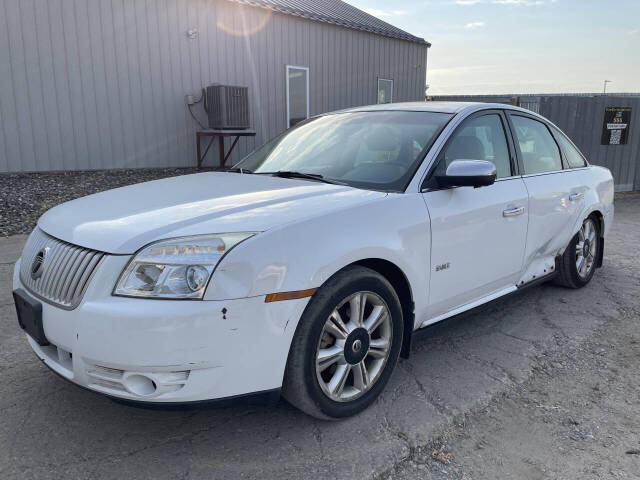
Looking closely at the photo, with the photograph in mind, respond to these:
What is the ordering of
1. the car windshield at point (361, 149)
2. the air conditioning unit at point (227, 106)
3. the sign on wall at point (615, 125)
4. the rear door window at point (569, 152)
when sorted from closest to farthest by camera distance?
the car windshield at point (361, 149) → the rear door window at point (569, 152) → the sign on wall at point (615, 125) → the air conditioning unit at point (227, 106)

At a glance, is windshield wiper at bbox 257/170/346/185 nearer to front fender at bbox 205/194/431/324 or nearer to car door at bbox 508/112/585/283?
front fender at bbox 205/194/431/324

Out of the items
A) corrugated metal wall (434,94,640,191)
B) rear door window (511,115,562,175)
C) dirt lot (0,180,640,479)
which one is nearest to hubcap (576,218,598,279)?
rear door window (511,115,562,175)

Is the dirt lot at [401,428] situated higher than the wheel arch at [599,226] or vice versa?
the wheel arch at [599,226]

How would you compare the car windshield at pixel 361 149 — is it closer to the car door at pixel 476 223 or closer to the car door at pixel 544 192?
the car door at pixel 476 223

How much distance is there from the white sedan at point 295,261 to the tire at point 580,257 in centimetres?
93

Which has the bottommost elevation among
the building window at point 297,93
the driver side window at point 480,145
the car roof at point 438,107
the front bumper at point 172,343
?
the front bumper at point 172,343

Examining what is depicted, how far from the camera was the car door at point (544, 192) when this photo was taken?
3.83 meters

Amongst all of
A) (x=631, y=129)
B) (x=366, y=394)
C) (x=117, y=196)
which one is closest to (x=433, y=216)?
(x=366, y=394)

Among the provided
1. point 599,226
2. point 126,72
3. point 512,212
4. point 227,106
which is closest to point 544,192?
point 512,212

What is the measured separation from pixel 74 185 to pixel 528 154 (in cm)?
774

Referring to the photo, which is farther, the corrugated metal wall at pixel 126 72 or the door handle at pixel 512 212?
the corrugated metal wall at pixel 126 72

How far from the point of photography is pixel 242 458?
2348mm

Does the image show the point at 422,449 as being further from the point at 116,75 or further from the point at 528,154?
the point at 116,75

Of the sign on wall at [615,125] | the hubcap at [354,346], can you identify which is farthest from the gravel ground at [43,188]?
the sign on wall at [615,125]
